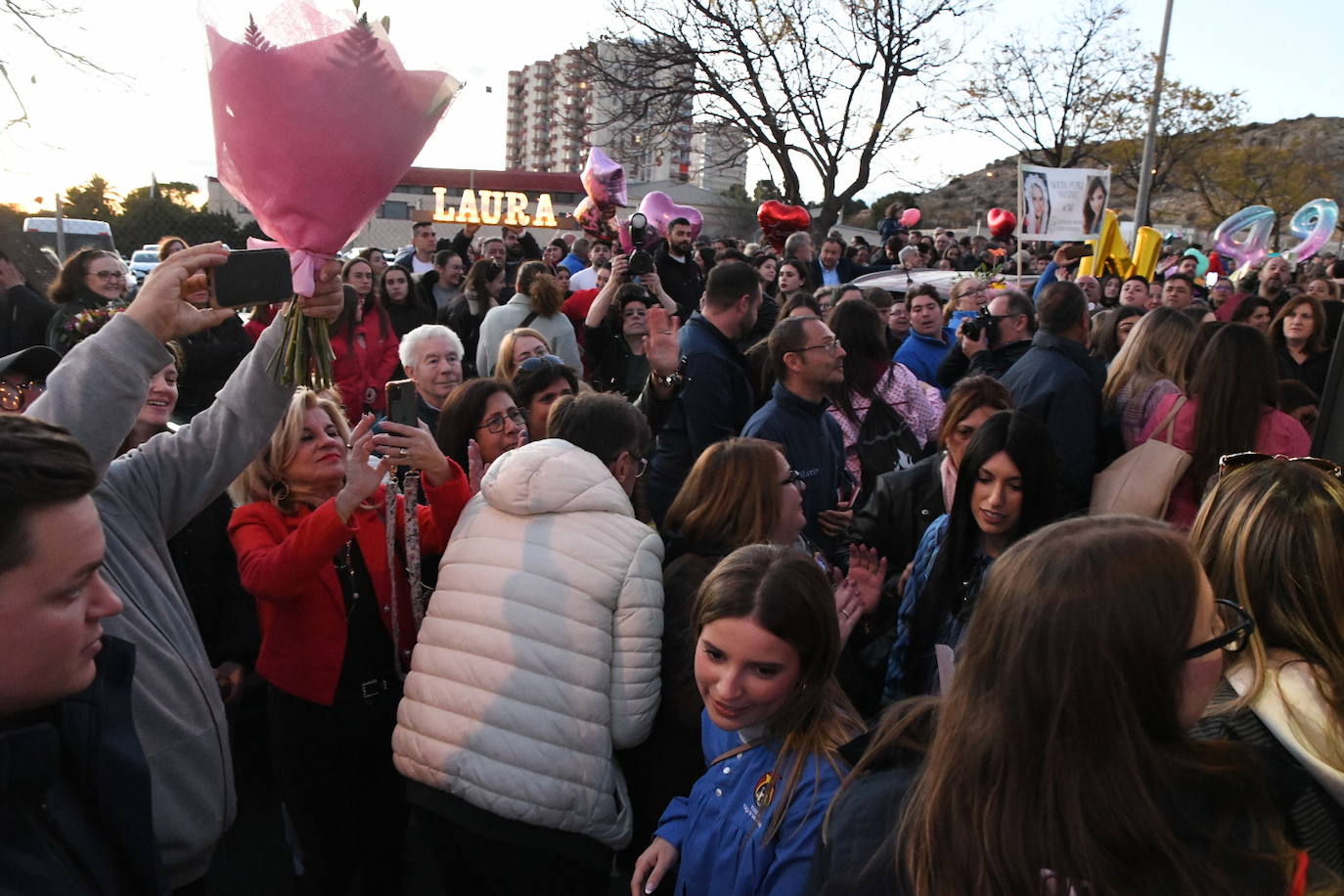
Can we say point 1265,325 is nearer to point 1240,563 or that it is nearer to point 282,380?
point 1240,563

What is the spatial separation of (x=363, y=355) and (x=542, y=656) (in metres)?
3.67

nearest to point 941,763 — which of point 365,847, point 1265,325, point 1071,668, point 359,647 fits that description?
point 1071,668

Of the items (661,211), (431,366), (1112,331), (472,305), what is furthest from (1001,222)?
(431,366)

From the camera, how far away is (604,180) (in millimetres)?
8086

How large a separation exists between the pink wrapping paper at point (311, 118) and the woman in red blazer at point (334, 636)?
22.8 inches

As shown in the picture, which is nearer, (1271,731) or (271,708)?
(1271,731)

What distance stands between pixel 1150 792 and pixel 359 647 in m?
2.02

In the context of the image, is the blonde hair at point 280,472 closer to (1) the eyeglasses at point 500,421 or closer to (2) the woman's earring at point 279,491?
(2) the woman's earring at point 279,491

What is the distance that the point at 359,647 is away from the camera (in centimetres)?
259

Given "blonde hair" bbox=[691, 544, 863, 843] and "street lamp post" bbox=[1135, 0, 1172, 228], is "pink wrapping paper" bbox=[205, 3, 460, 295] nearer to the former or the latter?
"blonde hair" bbox=[691, 544, 863, 843]

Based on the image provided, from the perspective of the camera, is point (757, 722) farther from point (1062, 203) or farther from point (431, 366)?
point (1062, 203)

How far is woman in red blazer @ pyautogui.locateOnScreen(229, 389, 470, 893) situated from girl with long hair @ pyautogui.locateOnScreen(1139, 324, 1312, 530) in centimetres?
263

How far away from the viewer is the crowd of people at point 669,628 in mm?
1217

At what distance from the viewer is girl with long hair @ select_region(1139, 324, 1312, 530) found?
3488 millimetres
